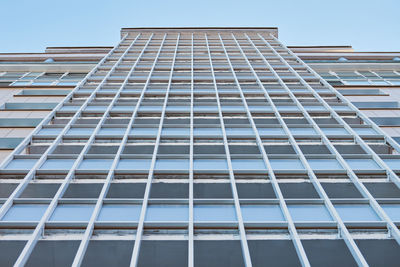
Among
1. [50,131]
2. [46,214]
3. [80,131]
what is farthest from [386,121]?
[46,214]

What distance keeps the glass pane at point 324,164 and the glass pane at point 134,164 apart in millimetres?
6365

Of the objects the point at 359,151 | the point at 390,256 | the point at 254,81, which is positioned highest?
the point at 254,81

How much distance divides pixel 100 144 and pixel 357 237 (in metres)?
10.7

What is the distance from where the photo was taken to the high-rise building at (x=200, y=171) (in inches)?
389

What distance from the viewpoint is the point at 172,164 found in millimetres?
14156

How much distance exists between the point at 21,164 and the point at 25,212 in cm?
334

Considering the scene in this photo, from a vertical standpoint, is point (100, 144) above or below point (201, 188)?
above

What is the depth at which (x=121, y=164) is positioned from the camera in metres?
14.1

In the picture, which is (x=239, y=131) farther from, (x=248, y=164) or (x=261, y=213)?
(x=261, y=213)

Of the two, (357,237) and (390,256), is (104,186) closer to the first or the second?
(357,237)

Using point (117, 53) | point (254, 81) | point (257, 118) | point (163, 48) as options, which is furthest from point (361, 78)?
point (117, 53)

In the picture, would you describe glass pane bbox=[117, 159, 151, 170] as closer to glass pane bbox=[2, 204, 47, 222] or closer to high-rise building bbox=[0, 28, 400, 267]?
high-rise building bbox=[0, 28, 400, 267]

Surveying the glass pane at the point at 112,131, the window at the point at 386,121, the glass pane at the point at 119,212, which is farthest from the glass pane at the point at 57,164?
the window at the point at 386,121

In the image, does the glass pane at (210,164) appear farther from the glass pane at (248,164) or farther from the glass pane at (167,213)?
the glass pane at (167,213)
